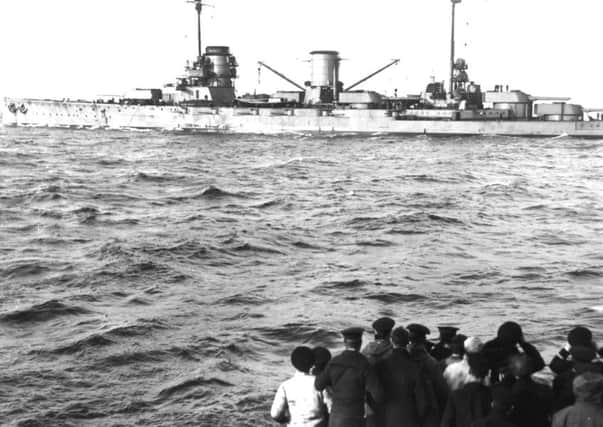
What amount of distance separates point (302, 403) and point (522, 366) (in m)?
2.08

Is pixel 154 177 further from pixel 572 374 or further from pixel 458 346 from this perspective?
pixel 572 374

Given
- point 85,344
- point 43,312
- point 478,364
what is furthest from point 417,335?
point 43,312

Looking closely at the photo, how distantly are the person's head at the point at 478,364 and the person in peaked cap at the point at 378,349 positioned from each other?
0.81 meters

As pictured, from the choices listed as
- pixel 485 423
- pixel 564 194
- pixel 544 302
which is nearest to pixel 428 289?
pixel 544 302

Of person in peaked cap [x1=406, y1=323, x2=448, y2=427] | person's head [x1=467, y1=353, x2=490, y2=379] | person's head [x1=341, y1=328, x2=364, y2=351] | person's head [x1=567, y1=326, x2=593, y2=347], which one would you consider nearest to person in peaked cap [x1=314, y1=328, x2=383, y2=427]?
person's head [x1=341, y1=328, x2=364, y2=351]

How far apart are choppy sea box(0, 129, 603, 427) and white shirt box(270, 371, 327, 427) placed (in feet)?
11.5

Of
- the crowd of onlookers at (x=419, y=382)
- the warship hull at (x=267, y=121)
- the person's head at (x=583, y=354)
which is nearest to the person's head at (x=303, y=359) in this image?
the crowd of onlookers at (x=419, y=382)

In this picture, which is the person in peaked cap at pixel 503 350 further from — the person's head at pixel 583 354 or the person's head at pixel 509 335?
the person's head at pixel 583 354

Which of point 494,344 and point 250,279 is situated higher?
point 494,344

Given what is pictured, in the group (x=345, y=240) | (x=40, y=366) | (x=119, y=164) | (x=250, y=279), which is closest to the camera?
(x=40, y=366)

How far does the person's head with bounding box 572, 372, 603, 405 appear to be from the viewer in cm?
608

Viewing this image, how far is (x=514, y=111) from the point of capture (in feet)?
279

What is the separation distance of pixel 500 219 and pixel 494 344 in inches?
934

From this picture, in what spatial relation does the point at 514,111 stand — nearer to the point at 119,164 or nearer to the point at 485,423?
the point at 119,164
